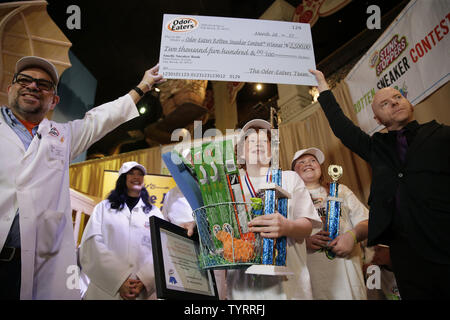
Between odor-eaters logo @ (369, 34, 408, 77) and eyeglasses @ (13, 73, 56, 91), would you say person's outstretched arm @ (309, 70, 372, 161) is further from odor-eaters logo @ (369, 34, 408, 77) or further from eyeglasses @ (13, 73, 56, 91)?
eyeglasses @ (13, 73, 56, 91)

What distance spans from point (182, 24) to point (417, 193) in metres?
1.39

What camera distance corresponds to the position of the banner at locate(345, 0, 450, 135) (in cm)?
177

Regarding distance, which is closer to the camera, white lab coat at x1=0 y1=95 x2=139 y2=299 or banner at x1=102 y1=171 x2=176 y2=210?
white lab coat at x1=0 y1=95 x2=139 y2=299

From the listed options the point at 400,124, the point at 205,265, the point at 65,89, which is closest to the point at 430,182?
the point at 400,124

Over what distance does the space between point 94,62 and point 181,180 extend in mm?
1916

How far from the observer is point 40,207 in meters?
1.22

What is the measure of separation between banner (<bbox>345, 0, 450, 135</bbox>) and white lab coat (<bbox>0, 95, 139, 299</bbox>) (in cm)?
199

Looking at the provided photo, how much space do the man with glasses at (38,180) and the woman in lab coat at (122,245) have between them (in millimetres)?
653

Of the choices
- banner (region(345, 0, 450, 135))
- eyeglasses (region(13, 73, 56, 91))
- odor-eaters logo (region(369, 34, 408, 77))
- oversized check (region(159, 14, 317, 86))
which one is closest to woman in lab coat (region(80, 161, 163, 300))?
eyeglasses (region(13, 73, 56, 91))

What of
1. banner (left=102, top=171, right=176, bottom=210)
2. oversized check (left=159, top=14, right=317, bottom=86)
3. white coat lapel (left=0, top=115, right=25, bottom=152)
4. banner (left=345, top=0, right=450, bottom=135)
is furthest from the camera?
banner (left=102, top=171, right=176, bottom=210)

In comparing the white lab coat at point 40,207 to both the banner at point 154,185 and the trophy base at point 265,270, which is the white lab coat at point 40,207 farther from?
the banner at point 154,185

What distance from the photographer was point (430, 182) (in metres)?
1.19

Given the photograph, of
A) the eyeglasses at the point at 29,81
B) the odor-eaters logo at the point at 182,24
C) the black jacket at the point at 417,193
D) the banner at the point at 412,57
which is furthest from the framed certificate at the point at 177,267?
the banner at the point at 412,57

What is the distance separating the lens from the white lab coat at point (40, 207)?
1.17 metres
